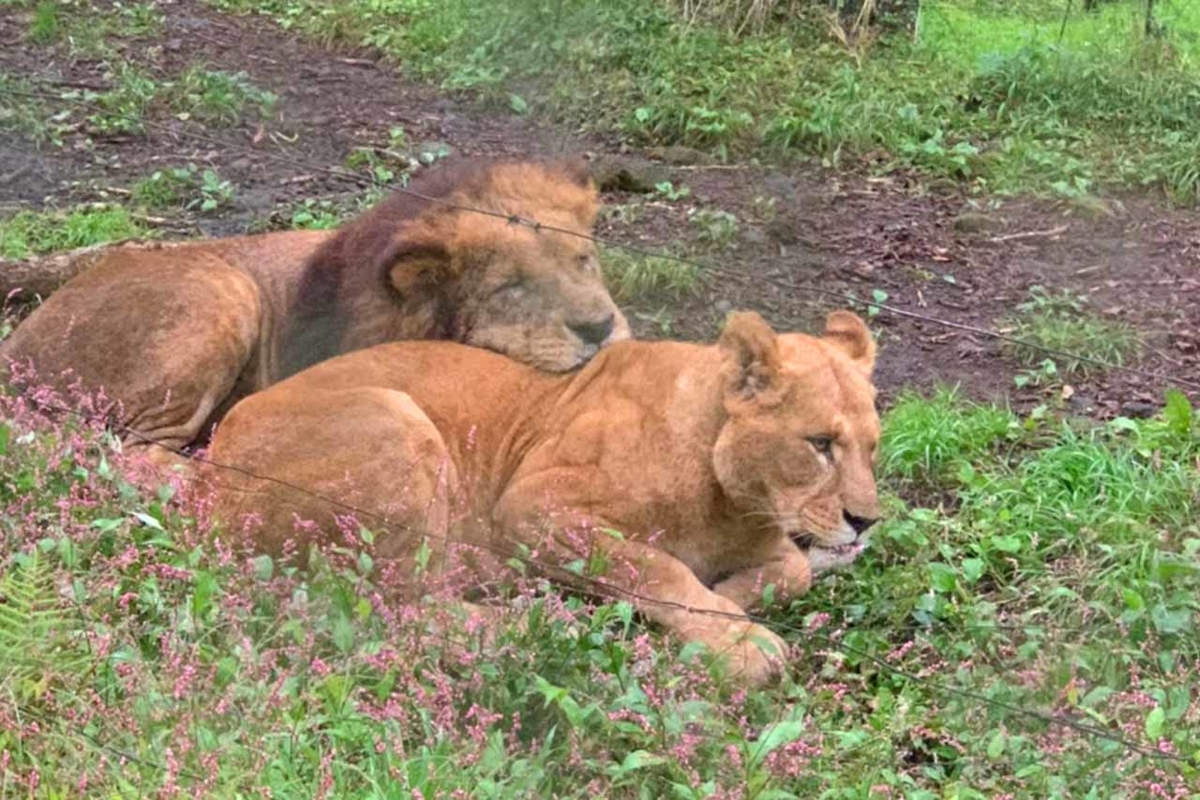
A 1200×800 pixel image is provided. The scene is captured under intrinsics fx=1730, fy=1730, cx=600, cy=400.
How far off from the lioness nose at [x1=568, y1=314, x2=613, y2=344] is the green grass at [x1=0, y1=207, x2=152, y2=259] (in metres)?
2.99

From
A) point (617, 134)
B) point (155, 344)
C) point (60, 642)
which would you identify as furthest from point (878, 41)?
point (60, 642)

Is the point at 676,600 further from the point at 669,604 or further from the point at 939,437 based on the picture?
the point at 939,437

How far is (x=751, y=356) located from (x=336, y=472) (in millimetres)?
1259

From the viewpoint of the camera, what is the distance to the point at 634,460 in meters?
5.26

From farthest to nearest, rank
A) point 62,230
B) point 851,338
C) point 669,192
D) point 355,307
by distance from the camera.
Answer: point 669,192 < point 62,230 < point 355,307 < point 851,338

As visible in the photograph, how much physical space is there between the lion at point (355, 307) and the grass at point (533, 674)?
74 centimetres

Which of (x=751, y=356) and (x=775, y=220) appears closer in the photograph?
(x=751, y=356)

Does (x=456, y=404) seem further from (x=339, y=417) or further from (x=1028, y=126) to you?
(x=1028, y=126)

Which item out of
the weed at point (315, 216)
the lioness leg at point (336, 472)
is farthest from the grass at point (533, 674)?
the weed at point (315, 216)

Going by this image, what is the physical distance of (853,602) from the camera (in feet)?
17.7

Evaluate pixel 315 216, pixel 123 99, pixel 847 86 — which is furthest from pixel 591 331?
pixel 123 99

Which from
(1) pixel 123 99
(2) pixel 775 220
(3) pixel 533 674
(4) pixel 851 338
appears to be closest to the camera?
(3) pixel 533 674

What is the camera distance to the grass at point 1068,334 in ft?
23.6

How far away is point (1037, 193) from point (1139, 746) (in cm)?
571
